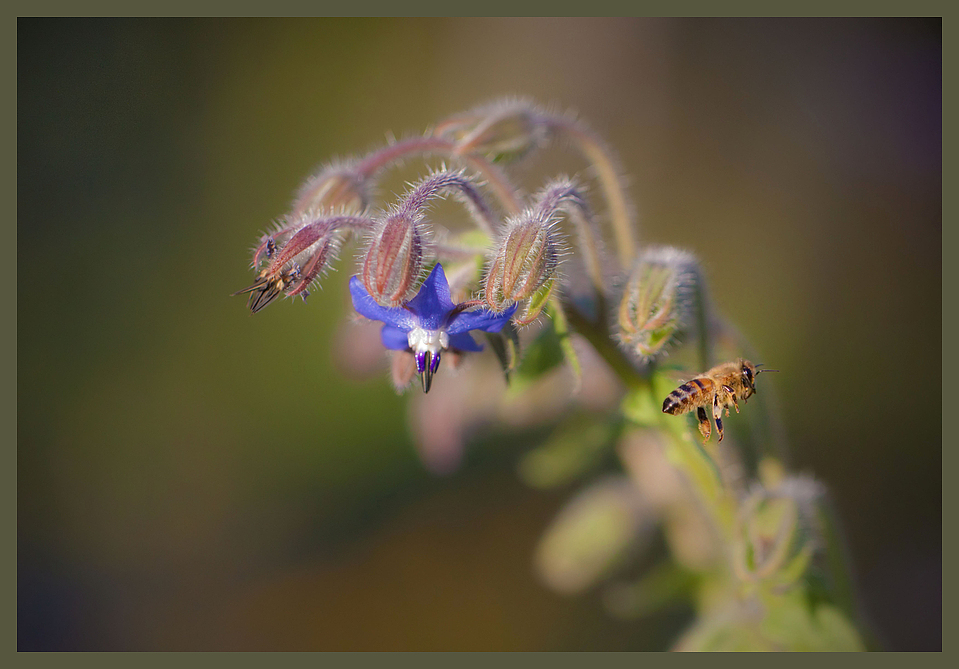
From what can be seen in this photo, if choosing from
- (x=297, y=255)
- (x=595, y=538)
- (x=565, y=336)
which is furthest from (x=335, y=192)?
(x=595, y=538)

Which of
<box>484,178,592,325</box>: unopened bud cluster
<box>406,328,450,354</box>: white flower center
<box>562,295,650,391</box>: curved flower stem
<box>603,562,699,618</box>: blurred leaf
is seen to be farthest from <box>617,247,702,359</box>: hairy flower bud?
<box>603,562,699,618</box>: blurred leaf

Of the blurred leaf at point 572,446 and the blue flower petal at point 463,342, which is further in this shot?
the blurred leaf at point 572,446

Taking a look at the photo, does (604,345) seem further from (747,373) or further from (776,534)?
(776,534)

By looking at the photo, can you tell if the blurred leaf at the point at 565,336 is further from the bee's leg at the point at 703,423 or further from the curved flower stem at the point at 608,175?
the curved flower stem at the point at 608,175

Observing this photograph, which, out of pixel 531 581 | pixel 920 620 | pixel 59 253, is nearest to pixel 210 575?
pixel 531 581

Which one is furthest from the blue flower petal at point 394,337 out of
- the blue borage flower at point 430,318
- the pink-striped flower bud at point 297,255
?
the pink-striped flower bud at point 297,255

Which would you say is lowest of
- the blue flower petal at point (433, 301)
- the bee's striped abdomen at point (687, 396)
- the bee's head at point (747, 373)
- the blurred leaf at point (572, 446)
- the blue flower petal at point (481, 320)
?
the blurred leaf at point (572, 446)
